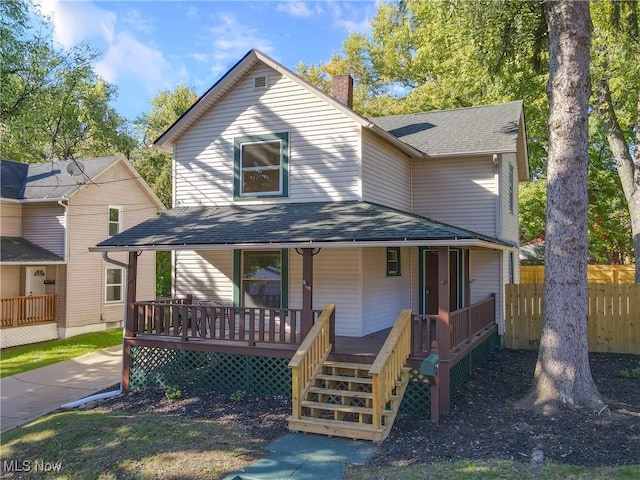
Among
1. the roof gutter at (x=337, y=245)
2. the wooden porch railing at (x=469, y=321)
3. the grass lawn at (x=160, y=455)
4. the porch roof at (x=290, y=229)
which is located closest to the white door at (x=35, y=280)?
the porch roof at (x=290, y=229)

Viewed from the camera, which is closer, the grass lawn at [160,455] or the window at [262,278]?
the grass lawn at [160,455]

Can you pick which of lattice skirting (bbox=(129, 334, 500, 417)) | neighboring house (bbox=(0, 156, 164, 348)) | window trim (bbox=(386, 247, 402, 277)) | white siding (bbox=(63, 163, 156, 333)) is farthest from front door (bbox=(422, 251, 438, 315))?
white siding (bbox=(63, 163, 156, 333))

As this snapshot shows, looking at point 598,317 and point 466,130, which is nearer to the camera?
point 598,317

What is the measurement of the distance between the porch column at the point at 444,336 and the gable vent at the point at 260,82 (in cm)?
636

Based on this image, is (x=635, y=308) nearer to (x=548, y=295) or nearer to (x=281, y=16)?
(x=548, y=295)

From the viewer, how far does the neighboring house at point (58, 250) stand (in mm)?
17766

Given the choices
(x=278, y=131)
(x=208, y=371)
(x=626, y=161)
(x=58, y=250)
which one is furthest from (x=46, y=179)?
(x=626, y=161)

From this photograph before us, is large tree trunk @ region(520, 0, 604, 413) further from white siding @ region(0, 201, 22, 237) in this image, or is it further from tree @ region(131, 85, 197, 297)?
tree @ region(131, 85, 197, 297)

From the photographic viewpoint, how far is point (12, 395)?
1070cm

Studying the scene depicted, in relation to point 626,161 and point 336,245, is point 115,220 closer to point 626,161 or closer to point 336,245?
point 336,245

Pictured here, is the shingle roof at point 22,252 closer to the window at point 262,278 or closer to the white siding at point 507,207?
the window at point 262,278

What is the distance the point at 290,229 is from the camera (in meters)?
9.56

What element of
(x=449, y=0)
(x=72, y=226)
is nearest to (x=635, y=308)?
(x=449, y=0)

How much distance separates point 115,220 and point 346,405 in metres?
16.7
